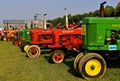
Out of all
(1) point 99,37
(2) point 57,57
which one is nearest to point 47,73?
(1) point 99,37

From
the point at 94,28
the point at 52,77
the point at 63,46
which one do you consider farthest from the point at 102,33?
the point at 63,46

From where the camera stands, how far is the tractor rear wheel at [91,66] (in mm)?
7910

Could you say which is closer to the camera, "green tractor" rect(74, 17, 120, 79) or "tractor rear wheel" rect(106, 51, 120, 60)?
"green tractor" rect(74, 17, 120, 79)

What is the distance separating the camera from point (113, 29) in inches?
341

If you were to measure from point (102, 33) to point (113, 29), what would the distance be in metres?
0.34

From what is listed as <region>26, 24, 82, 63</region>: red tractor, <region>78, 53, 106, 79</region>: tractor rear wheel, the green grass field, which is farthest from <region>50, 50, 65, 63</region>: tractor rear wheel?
<region>78, 53, 106, 79</region>: tractor rear wheel

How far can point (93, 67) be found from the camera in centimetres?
798

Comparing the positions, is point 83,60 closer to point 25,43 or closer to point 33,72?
point 33,72

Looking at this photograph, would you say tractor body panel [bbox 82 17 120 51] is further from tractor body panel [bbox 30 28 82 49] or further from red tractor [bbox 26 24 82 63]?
tractor body panel [bbox 30 28 82 49]

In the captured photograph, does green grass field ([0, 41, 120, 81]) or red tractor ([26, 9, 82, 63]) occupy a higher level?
red tractor ([26, 9, 82, 63])

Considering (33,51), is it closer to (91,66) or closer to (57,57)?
(57,57)

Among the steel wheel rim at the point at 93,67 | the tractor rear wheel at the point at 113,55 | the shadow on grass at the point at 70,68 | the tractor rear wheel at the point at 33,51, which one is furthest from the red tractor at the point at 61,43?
the steel wheel rim at the point at 93,67

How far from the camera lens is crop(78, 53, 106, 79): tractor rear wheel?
7.91 metres

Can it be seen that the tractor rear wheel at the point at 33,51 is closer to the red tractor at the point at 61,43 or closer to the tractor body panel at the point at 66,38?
the red tractor at the point at 61,43
